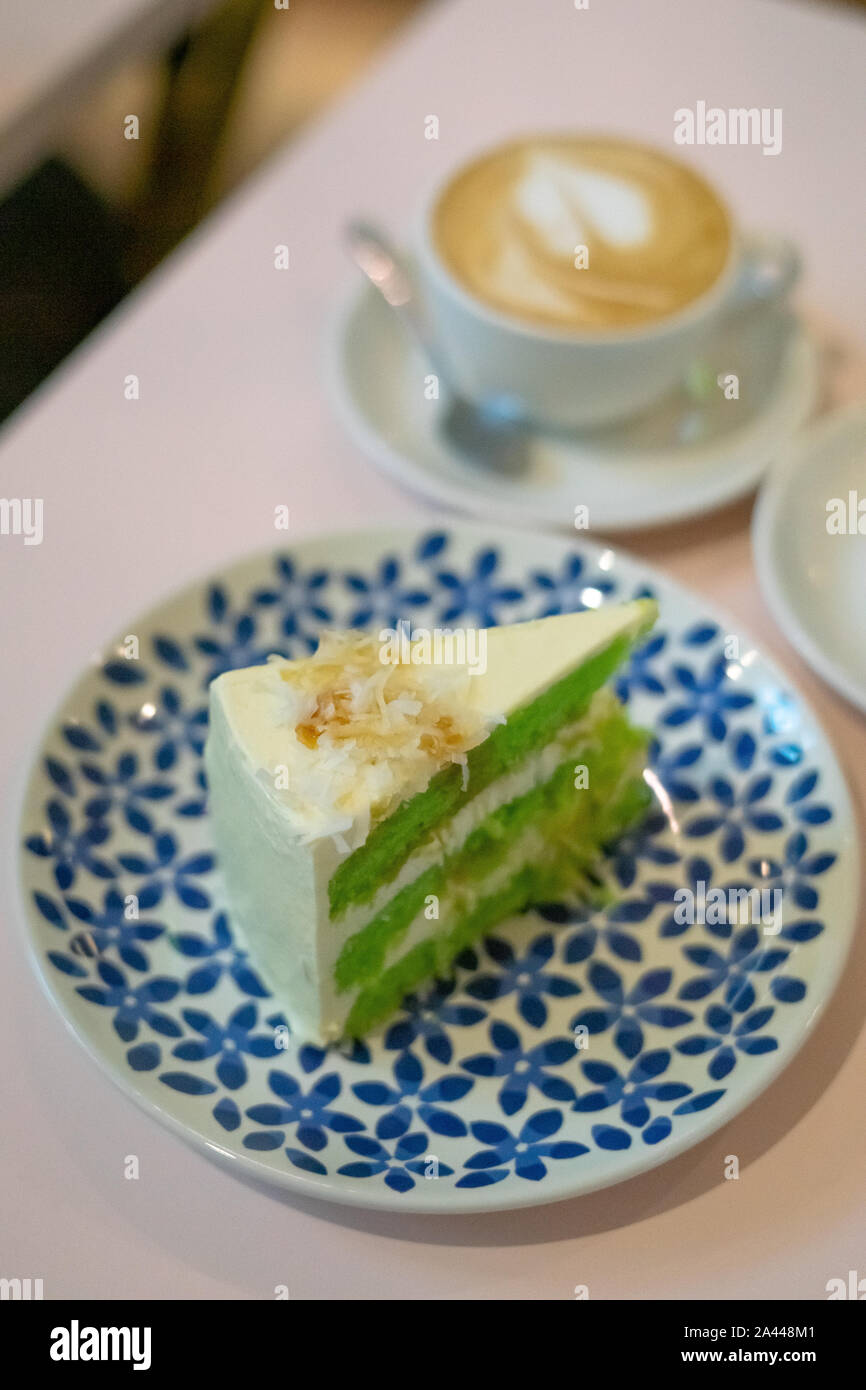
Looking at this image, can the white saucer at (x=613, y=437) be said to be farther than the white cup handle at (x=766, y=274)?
No

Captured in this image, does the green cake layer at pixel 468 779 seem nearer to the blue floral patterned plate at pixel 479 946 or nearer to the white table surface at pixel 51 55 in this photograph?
the blue floral patterned plate at pixel 479 946

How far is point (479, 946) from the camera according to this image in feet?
3.47

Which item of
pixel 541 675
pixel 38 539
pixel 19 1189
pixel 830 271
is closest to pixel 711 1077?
pixel 541 675

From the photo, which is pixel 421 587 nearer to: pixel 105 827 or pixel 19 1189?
pixel 105 827

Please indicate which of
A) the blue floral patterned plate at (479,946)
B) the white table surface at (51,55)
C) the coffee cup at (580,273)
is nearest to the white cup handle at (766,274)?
the coffee cup at (580,273)

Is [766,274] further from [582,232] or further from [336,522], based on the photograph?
[336,522]

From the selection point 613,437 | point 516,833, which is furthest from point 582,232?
point 516,833

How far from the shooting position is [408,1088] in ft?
3.10

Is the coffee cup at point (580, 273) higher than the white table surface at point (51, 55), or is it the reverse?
the white table surface at point (51, 55)

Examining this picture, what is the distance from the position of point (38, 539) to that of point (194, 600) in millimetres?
226

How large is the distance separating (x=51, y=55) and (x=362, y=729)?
113cm

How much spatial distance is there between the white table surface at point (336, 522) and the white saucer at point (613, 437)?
0.18ft

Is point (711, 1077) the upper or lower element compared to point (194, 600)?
lower

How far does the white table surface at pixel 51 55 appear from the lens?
4.97 feet
